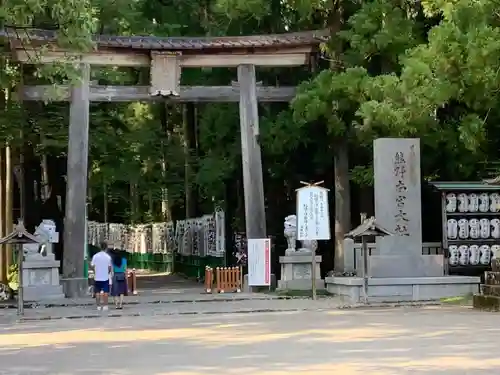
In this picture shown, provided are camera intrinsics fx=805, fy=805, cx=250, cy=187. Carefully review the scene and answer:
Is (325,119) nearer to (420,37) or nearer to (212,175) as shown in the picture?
(420,37)

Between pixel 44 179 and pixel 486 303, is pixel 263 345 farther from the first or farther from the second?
pixel 44 179

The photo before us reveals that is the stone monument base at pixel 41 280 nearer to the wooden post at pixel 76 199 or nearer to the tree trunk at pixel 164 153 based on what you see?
the wooden post at pixel 76 199

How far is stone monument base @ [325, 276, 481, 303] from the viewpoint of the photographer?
17625 millimetres

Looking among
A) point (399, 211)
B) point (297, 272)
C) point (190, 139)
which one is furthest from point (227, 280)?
point (190, 139)

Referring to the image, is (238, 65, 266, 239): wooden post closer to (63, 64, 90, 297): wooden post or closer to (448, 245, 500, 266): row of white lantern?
(63, 64, 90, 297): wooden post

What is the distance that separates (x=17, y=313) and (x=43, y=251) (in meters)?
3.45

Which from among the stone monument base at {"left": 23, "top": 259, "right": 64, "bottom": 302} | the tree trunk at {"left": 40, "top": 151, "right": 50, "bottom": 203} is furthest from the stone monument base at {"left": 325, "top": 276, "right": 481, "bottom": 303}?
the tree trunk at {"left": 40, "top": 151, "right": 50, "bottom": 203}

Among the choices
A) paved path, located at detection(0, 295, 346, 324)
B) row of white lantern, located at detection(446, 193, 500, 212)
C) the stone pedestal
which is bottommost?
paved path, located at detection(0, 295, 346, 324)

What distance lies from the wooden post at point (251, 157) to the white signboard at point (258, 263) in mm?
564

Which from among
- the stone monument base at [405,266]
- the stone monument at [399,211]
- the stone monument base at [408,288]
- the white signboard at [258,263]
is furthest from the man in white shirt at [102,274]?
the stone monument at [399,211]

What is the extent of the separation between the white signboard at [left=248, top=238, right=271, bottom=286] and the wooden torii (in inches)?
23.1

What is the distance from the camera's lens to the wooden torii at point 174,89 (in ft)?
64.5

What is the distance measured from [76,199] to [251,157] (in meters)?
4.53

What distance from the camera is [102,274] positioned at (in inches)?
650
